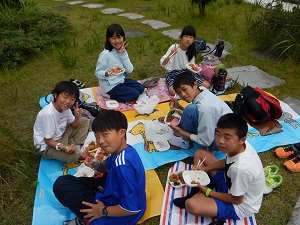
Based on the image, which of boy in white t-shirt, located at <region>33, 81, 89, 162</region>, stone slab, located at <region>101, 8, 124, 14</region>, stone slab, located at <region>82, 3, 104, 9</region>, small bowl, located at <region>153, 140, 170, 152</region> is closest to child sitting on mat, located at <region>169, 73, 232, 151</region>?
small bowl, located at <region>153, 140, 170, 152</region>

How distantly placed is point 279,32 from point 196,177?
427cm

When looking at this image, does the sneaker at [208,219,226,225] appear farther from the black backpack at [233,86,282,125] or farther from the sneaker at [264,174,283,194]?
the black backpack at [233,86,282,125]

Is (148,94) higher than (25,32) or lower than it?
lower

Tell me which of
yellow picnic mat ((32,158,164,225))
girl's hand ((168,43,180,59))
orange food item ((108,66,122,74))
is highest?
girl's hand ((168,43,180,59))

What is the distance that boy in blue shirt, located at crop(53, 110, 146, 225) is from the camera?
76.0 inches

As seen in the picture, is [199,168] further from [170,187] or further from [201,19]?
[201,19]

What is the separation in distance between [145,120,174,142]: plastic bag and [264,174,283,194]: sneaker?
1226 mm

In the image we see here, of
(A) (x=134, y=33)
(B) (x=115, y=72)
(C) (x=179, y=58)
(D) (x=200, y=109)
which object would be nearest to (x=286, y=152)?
(D) (x=200, y=109)

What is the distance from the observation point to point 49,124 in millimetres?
2812

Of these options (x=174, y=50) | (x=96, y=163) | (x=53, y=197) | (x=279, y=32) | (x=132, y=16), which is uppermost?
(x=279, y=32)

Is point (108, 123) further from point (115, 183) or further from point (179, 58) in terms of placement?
point (179, 58)

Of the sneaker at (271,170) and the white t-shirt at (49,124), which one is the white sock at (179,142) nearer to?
the sneaker at (271,170)

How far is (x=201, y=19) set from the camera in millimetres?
7371

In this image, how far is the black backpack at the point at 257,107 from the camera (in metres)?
3.54
